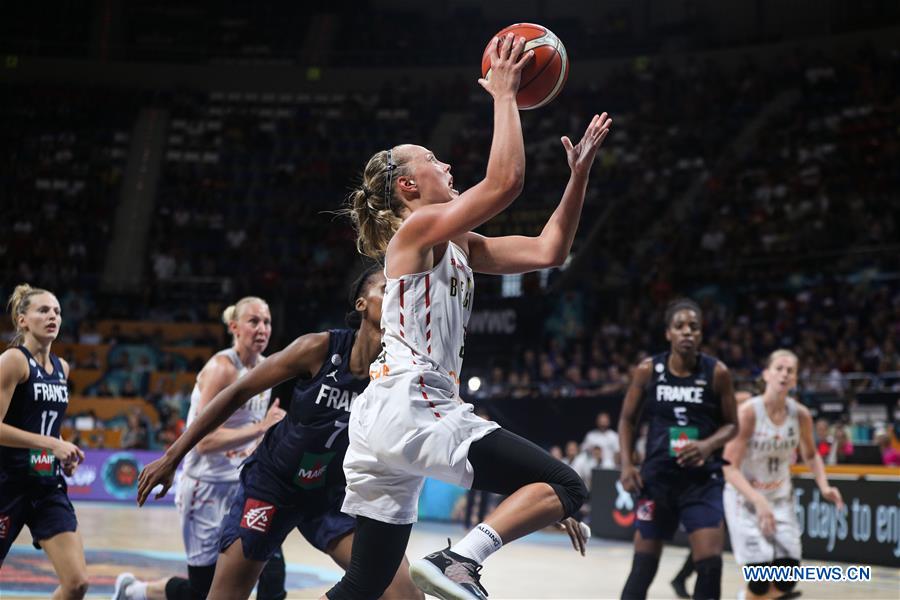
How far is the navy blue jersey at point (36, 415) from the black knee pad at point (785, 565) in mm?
4921

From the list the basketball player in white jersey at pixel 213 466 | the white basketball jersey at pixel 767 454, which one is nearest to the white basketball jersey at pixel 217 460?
the basketball player in white jersey at pixel 213 466

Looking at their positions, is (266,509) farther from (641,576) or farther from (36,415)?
(641,576)

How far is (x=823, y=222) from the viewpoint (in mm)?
18844

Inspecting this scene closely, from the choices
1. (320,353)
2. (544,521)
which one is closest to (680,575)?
(320,353)

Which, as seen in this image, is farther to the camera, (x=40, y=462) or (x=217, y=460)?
(x=217, y=460)

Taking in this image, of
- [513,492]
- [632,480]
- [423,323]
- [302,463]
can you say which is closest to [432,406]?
[423,323]

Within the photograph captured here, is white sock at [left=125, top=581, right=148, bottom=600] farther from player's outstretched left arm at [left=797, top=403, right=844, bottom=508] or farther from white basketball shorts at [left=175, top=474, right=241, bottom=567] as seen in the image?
player's outstretched left arm at [left=797, top=403, right=844, bottom=508]

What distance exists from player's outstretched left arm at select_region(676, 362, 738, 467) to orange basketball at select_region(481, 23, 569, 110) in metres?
3.25

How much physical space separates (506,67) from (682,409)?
3.94 metres

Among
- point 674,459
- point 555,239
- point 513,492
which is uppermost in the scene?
point 555,239

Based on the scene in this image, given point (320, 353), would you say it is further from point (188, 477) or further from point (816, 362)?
point (816, 362)

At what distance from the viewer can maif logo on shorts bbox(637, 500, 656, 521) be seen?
6703 millimetres

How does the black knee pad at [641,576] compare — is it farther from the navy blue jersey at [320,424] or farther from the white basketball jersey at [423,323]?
the white basketball jersey at [423,323]

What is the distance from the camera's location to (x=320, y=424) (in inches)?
190
